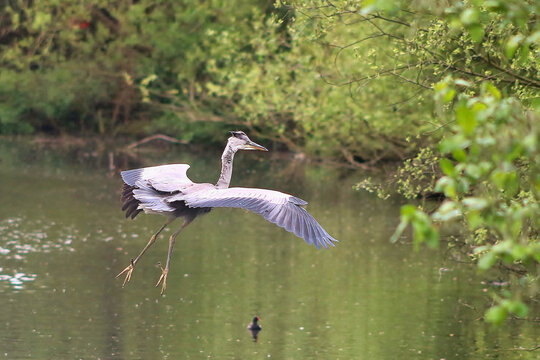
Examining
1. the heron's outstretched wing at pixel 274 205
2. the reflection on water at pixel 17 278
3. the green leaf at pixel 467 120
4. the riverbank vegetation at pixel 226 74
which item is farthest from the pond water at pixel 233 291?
the green leaf at pixel 467 120

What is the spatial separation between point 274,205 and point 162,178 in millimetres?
1800

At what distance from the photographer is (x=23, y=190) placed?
2931 centimetres

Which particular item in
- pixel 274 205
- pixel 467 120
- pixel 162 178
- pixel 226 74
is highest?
pixel 226 74

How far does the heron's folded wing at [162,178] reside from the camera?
32.1 feet

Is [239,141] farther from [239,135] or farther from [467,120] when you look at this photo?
[467,120]

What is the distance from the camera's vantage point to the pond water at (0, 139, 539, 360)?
49.1ft

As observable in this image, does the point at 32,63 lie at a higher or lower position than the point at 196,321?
higher

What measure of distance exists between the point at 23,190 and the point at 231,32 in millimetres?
11026

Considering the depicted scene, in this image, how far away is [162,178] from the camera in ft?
33.2

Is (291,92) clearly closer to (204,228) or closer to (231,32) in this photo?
(231,32)

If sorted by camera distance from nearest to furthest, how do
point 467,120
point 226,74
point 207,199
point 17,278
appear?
point 467,120
point 207,199
point 17,278
point 226,74

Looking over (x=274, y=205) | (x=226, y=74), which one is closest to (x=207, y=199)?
(x=274, y=205)

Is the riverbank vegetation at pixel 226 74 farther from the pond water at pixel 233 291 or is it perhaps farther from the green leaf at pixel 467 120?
the green leaf at pixel 467 120

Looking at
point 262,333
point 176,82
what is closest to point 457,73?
point 262,333
